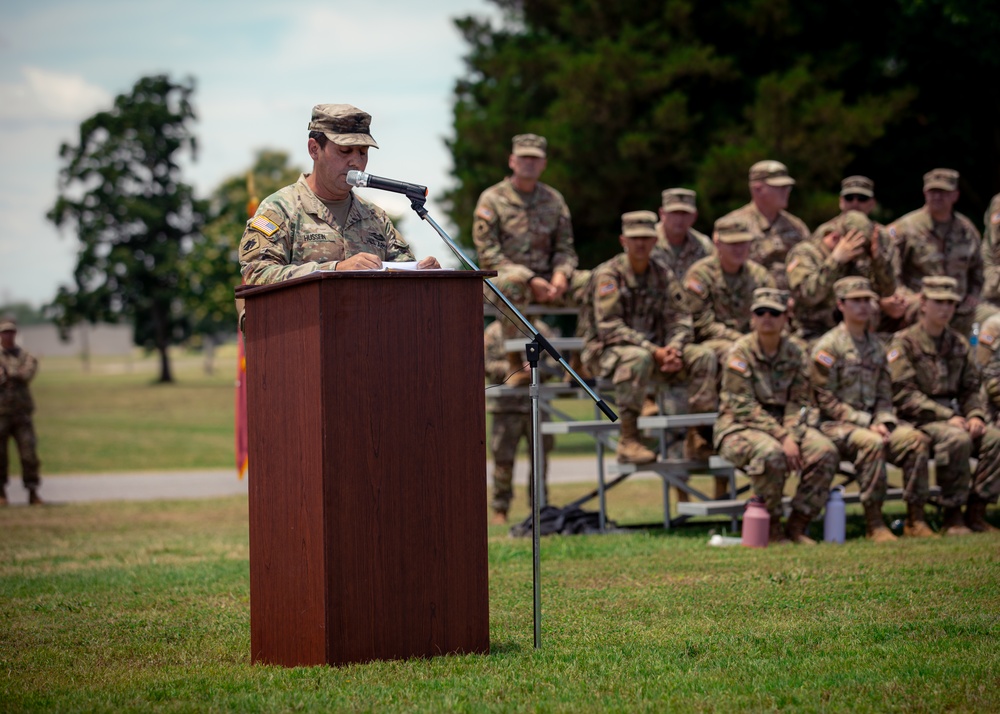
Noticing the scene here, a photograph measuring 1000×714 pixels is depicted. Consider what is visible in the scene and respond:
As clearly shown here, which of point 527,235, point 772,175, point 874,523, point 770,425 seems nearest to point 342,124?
point 770,425

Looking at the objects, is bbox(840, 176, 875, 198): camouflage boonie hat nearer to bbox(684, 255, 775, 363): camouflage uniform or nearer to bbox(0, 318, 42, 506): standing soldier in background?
bbox(684, 255, 775, 363): camouflage uniform

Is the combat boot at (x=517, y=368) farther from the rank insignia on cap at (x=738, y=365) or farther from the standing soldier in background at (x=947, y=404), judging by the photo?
the standing soldier in background at (x=947, y=404)

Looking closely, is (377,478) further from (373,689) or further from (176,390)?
(176,390)

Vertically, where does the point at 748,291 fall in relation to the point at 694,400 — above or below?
above

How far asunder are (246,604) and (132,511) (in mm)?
8807

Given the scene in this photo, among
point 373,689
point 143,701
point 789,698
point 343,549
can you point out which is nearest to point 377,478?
point 343,549

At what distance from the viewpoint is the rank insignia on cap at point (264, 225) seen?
5688mm

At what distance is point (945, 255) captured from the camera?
1184cm

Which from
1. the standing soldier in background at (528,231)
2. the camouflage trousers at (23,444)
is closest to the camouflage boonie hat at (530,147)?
the standing soldier in background at (528,231)

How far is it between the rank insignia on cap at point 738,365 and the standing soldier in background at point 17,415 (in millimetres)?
10845

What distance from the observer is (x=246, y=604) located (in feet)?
24.1

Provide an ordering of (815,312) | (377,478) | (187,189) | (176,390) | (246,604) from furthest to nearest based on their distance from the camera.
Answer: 1. (187,189)
2. (176,390)
3. (815,312)
4. (246,604)
5. (377,478)

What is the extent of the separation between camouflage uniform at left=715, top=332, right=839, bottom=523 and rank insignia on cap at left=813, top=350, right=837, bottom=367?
231mm

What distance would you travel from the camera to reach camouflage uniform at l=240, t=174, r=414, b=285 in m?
5.66
